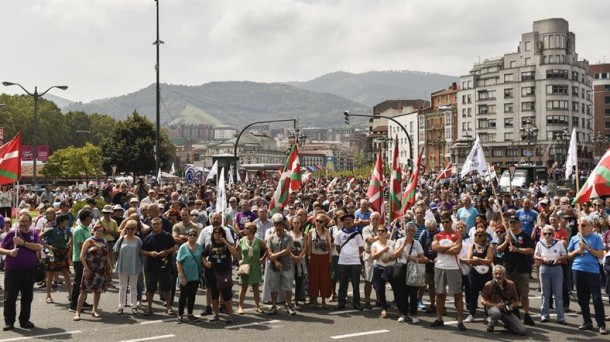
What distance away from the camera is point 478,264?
11.2 m

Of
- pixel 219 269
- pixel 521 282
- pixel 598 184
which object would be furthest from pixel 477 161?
pixel 219 269

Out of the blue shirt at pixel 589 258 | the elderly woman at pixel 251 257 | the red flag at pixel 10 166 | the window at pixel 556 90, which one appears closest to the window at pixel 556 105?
the window at pixel 556 90

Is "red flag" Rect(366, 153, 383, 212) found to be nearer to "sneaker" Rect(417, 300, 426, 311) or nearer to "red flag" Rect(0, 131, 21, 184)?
"sneaker" Rect(417, 300, 426, 311)

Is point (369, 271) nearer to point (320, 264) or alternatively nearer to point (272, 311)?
point (320, 264)

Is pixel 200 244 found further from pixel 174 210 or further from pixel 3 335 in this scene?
pixel 3 335

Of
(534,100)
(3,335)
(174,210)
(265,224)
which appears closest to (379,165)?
(265,224)

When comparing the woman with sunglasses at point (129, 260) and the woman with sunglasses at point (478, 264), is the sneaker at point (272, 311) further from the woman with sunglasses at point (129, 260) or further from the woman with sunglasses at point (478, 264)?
the woman with sunglasses at point (478, 264)

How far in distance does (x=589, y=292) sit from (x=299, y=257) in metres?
4.82

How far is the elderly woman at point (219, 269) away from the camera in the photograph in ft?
37.6

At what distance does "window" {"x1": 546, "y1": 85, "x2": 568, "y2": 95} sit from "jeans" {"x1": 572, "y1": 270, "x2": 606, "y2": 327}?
90.8 m

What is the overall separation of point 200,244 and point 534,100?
9196 cm

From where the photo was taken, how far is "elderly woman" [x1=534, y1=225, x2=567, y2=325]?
1119cm

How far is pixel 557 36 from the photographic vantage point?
95812mm

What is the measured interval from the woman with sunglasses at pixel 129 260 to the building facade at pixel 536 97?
3376 inches
